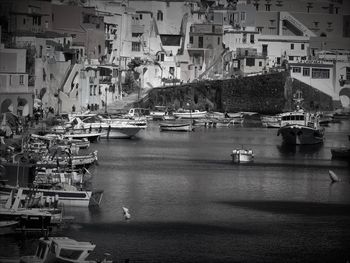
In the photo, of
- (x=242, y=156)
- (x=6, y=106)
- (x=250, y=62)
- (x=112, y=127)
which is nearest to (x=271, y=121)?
(x=250, y=62)

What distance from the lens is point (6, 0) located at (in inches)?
1699

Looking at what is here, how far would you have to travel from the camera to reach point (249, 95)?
55531 millimetres

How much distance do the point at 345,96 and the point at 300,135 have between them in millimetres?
20354

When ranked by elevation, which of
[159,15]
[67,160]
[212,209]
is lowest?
[212,209]

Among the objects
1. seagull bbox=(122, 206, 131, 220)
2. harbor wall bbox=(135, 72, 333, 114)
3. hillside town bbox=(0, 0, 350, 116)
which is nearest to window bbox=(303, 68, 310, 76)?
hillside town bbox=(0, 0, 350, 116)

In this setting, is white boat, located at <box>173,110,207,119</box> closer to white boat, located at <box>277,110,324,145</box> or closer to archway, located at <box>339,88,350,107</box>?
white boat, located at <box>277,110,324,145</box>

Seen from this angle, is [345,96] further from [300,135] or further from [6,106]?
[6,106]

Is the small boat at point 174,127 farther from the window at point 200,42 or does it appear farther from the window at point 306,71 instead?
the window at point 306,71

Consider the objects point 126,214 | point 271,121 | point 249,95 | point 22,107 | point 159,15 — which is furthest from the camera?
point 159,15

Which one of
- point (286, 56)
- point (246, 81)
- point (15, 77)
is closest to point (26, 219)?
point (15, 77)

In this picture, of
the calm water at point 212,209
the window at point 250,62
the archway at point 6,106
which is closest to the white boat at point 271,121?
the window at point 250,62

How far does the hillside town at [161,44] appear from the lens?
138 ft

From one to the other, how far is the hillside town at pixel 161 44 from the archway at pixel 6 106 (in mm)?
2296

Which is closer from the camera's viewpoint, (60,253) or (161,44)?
(60,253)
